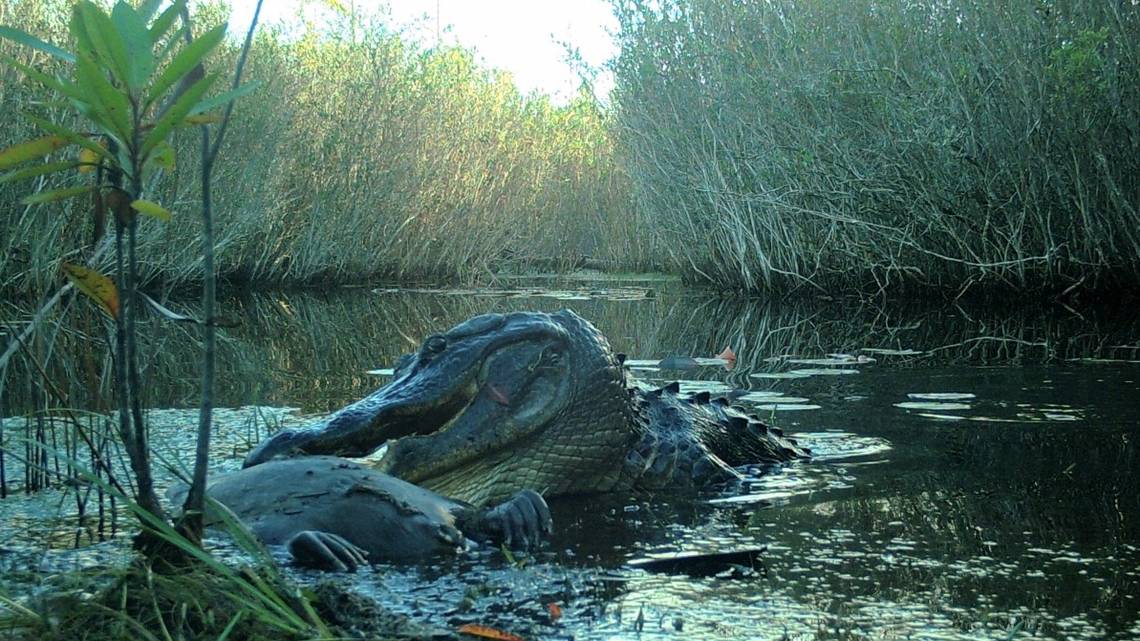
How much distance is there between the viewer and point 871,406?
566cm

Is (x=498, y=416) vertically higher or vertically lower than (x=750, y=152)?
lower

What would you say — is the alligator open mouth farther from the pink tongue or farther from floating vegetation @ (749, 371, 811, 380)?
floating vegetation @ (749, 371, 811, 380)

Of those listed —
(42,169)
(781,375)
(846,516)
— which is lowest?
(846,516)

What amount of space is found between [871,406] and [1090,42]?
578 cm

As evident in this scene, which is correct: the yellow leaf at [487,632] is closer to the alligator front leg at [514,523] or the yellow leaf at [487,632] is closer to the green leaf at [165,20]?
the alligator front leg at [514,523]

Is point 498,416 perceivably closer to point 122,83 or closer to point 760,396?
point 122,83

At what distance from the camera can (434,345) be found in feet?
12.7

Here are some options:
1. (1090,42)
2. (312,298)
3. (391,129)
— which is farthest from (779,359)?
(391,129)

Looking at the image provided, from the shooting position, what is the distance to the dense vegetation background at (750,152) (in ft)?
36.1

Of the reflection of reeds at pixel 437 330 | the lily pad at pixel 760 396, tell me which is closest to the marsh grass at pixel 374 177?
the reflection of reeds at pixel 437 330

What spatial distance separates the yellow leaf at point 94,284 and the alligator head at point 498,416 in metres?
1.25

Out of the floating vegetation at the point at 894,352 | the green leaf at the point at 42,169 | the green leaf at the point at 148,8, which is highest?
the green leaf at the point at 148,8

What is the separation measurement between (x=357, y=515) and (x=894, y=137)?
10.1 metres

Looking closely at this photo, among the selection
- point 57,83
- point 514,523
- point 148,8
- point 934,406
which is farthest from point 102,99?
point 934,406
